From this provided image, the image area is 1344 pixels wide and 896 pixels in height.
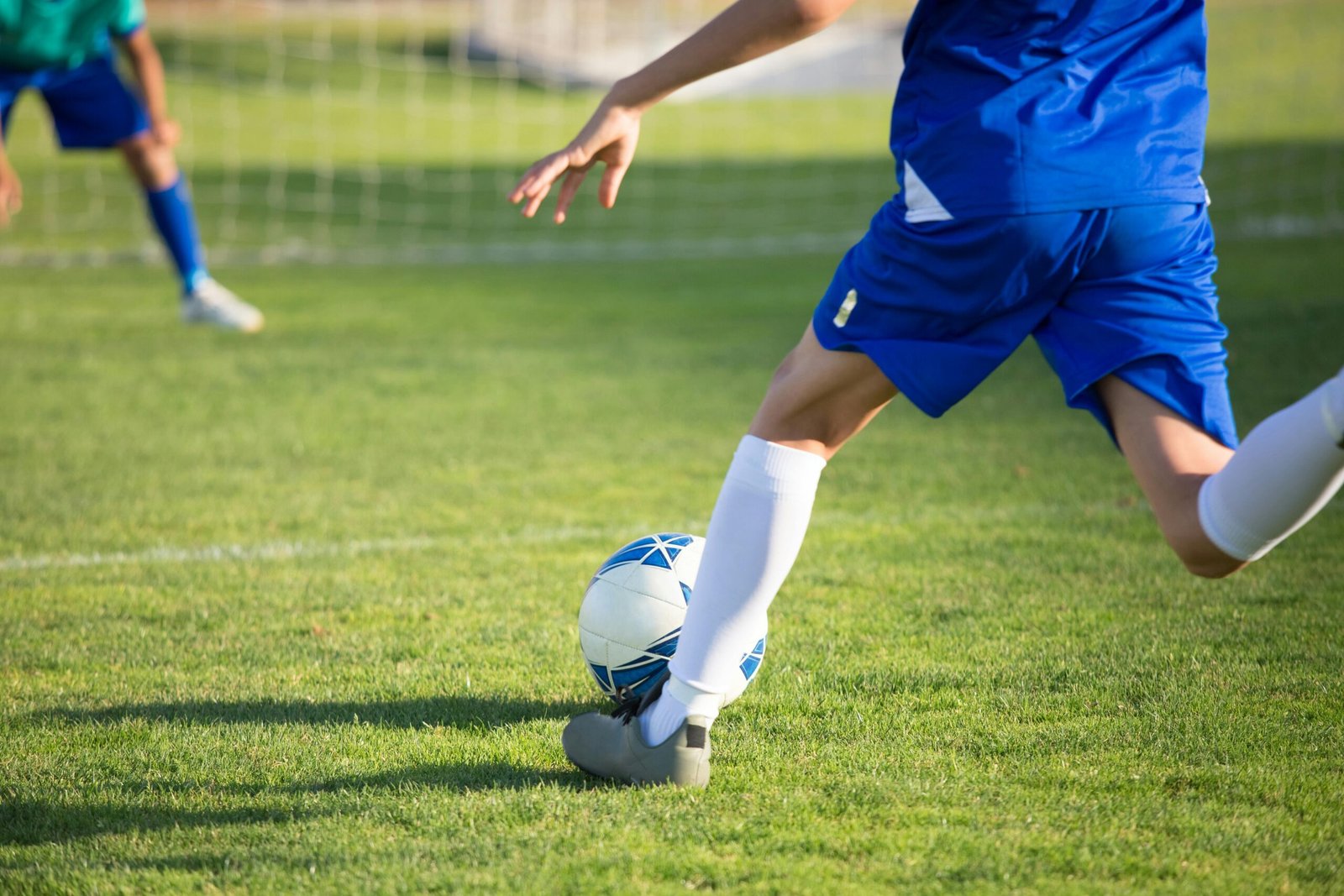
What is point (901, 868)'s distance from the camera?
7.27 feet

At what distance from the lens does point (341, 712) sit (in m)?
3.02

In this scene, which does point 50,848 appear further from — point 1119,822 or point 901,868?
point 1119,822

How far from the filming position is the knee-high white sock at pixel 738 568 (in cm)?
241

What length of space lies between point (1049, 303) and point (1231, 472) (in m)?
0.40

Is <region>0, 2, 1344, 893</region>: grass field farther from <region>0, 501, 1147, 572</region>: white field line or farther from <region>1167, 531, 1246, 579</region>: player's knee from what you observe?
<region>1167, 531, 1246, 579</region>: player's knee

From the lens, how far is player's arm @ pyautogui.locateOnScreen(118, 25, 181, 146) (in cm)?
692

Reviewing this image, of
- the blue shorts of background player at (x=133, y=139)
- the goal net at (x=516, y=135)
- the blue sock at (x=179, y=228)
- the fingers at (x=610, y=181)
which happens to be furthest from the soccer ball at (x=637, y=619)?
the goal net at (x=516, y=135)

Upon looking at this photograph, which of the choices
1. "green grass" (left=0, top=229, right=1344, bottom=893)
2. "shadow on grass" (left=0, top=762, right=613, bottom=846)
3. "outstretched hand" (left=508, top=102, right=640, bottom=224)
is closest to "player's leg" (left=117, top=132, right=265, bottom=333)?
"green grass" (left=0, top=229, right=1344, bottom=893)

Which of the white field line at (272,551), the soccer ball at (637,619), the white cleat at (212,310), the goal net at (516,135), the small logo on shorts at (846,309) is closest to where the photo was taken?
the small logo on shorts at (846,309)

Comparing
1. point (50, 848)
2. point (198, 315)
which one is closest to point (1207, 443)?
point (50, 848)

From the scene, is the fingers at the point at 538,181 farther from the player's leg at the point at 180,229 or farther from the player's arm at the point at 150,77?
the player's leg at the point at 180,229

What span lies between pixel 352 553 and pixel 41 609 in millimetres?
917

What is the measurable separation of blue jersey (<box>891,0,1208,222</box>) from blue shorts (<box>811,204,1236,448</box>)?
1.6 inches

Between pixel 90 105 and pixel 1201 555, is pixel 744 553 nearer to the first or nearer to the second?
pixel 1201 555
